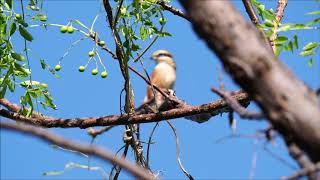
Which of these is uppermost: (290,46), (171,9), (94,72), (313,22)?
(313,22)

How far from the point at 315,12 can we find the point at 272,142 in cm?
97

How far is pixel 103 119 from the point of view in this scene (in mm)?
3461

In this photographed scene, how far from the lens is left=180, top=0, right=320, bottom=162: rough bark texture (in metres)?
1.17

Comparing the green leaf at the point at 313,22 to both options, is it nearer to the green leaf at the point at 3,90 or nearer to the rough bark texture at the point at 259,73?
the rough bark texture at the point at 259,73

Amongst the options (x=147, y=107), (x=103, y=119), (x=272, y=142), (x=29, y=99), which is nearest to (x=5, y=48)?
(x=29, y=99)

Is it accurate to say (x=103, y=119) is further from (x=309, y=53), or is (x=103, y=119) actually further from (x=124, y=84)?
(x=309, y=53)

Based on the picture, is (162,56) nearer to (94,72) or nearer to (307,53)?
(94,72)

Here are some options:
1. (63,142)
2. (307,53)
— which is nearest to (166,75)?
(307,53)

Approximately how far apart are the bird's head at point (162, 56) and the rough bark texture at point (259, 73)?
5494mm

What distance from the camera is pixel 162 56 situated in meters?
6.82

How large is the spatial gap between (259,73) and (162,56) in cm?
564

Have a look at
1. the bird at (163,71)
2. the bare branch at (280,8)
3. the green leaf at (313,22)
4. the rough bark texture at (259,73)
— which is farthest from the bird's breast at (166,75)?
the rough bark texture at (259,73)

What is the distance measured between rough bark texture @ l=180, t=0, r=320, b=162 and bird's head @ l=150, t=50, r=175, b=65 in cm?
549

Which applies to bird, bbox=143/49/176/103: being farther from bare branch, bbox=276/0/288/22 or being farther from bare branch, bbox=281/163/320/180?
bare branch, bbox=281/163/320/180
